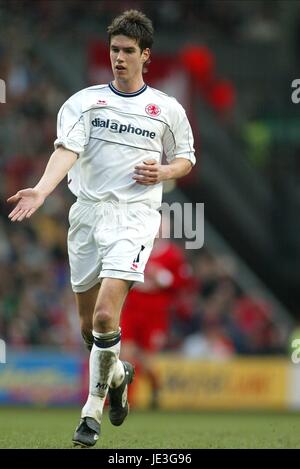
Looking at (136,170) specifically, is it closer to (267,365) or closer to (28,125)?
(267,365)

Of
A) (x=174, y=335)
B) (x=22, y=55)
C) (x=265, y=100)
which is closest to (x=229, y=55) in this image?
(x=265, y=100)

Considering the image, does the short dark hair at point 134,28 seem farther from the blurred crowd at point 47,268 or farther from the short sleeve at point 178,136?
the blurred crowd at point 47,268

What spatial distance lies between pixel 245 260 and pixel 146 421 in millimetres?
9063

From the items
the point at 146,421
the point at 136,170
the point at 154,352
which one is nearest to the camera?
the point at 136,170

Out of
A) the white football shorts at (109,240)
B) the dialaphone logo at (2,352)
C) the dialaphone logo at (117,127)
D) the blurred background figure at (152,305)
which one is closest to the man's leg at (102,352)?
the white football shorts at (109,240)

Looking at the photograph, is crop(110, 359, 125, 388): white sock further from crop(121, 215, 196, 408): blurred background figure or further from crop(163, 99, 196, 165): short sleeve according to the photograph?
crop(121, 215, 196, 408): blurred background figure

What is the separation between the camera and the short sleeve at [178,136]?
8.54 metres

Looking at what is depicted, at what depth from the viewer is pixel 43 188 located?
7777mm

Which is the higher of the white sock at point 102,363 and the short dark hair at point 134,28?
the short dark hair at point 134,28

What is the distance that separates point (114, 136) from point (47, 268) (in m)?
9.74

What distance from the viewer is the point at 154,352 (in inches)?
654

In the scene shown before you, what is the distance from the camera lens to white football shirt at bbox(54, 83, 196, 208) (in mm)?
8344

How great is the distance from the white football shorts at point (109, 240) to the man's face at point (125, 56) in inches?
35.6

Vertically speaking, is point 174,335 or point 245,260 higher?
point 245,260
